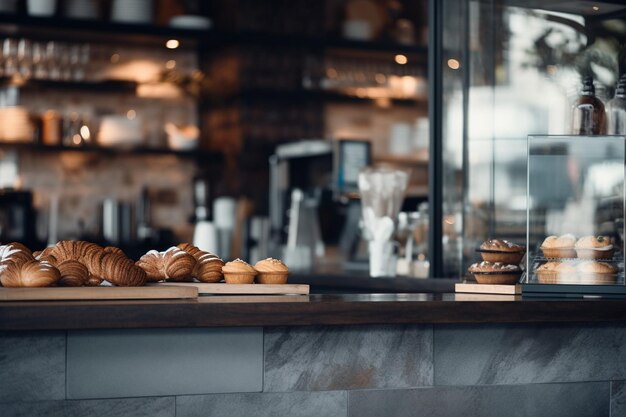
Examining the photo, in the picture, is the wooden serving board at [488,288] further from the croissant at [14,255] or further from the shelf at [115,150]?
the shelf at [115,150]

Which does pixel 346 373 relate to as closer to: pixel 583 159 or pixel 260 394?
pixel 260 394

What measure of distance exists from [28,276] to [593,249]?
145 cm

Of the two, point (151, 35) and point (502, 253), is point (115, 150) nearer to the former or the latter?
point (151, 35)

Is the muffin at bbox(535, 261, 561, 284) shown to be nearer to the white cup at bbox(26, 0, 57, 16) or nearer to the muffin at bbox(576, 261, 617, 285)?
the muffin at bbox(576, 261, 617, 285)

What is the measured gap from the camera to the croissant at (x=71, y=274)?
2.06m

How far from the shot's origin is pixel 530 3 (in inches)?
138

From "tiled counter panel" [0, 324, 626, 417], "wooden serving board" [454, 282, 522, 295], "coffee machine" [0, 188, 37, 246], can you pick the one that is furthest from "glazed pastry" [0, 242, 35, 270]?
"coffee machine" [0, 188, 37, 246]

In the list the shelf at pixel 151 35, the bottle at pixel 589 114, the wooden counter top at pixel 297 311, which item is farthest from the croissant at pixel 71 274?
the shelf at pixel 151 35

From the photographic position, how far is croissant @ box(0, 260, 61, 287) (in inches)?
78.0

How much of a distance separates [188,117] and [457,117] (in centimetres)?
334

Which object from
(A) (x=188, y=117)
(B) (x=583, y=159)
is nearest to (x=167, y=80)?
(A) (x=188, y=117)

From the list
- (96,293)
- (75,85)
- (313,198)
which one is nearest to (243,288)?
(96,293)

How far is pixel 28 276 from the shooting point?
6.51 ft

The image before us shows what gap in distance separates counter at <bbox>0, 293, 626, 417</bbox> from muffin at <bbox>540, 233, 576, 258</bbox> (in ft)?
0.82
